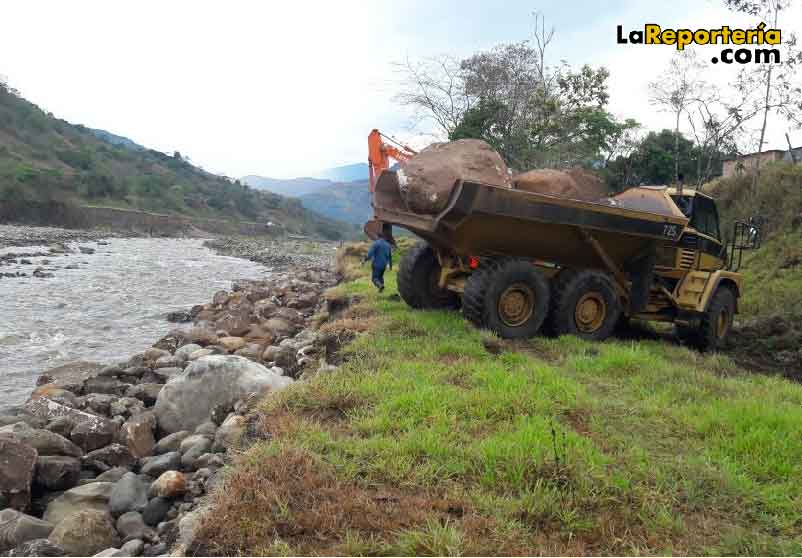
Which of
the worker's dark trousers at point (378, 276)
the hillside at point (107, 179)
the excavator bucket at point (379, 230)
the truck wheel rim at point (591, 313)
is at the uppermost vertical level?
the hillside at point (107, 179)

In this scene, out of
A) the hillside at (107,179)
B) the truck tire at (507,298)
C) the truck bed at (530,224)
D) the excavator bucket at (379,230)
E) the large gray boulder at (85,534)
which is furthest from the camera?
the hillside at (107,179)

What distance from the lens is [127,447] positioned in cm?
527

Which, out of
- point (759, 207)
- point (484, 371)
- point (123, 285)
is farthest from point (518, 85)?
point (484, 371)

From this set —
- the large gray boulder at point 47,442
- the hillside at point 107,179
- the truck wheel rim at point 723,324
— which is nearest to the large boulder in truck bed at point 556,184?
the truck wheel rim at point 723,324

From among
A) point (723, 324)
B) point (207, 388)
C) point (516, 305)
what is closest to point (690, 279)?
point (723, 324)

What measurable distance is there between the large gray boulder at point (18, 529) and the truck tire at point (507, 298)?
4.50 m

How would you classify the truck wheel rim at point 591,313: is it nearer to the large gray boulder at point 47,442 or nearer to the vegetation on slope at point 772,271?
the vegetation on slope at point 772,271

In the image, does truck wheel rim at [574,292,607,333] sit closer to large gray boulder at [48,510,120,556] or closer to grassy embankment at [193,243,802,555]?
grassy embankment at [193,243,802,555]

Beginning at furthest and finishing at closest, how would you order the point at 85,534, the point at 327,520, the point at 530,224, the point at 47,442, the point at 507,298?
the point at 507,298, the point at 530,224, the point at 47,442, the point at 85,534, the point at 327,520

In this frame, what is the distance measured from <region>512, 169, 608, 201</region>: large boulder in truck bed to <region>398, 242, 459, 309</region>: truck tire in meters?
1.68

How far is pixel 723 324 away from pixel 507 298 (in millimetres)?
3945

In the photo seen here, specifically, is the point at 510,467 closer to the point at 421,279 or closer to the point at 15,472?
the point at 15,472

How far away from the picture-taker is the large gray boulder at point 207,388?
18.6 ft

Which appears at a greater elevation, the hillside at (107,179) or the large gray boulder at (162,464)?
the hillside at (107,179)
